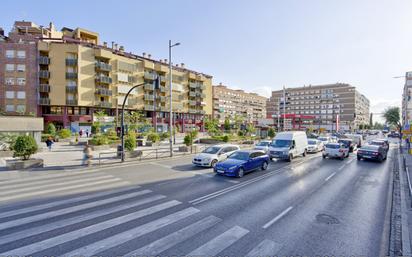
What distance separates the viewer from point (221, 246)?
16.0ft

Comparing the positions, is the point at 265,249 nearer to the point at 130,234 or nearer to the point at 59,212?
the point at 130,234

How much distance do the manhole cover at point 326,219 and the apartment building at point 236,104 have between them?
7942cm

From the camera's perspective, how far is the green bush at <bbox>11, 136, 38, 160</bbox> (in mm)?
13855

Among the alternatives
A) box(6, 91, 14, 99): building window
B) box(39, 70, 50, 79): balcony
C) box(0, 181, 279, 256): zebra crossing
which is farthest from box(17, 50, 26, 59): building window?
box(0, 181, 279, 256): zebra crossing

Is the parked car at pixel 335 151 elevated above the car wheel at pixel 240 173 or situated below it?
above

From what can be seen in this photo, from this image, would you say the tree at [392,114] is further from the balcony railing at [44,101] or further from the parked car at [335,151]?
the balcony railing at [44,101]

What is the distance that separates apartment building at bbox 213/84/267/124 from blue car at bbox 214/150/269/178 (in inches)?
2857

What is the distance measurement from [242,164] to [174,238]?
7.32m

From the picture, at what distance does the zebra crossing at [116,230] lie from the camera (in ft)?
15.4

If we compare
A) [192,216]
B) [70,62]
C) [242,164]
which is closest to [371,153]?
[242,164]

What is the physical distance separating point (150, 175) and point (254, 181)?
19.5ft

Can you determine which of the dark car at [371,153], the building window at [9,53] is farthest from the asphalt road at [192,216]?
the building window at [9,53]

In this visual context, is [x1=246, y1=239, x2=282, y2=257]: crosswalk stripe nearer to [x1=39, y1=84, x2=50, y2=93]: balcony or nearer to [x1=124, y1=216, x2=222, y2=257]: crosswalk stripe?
[x1=124, y1=216, x2=222, y2=257]: crosswalk stripe

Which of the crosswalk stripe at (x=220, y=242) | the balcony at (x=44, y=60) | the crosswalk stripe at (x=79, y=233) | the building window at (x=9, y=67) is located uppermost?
the balcony at (x=44, y=60)
